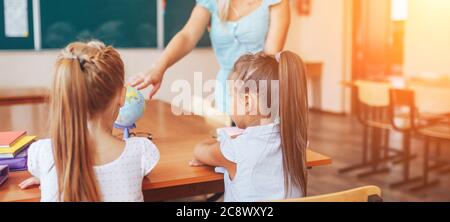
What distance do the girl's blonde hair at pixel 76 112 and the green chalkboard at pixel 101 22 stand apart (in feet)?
13.8

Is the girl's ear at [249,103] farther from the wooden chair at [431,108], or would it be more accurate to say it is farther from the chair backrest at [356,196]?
the wooden chair at [431,108]

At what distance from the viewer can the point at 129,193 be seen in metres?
1.31

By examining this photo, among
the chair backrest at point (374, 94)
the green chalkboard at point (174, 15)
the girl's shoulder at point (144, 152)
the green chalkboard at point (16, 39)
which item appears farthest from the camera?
the green chalkboard at point (174, 15)

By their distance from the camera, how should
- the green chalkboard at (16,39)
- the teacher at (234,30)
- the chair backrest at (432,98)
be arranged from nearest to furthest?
the teacher at (234,30), the chair backrest at (432,98), the green chalkboard at (16,39)

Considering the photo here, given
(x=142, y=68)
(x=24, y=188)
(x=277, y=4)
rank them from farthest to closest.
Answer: (x=142, y=68)
(x=277, y=4)
(x=24, y=188)

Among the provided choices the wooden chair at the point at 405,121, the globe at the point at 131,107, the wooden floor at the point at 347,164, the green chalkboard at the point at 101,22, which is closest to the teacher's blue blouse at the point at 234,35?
the globe at the point at 131,107

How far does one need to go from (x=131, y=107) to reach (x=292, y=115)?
0.58 metres

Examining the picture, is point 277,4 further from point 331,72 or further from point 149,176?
point 331,72

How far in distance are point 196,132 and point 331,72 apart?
226 inches

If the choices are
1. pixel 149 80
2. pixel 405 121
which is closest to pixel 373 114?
pixel 405 121

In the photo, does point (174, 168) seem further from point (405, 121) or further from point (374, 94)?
point (405, 121)

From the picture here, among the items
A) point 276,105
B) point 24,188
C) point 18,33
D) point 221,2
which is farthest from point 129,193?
point 18,33

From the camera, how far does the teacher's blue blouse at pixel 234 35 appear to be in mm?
2111
